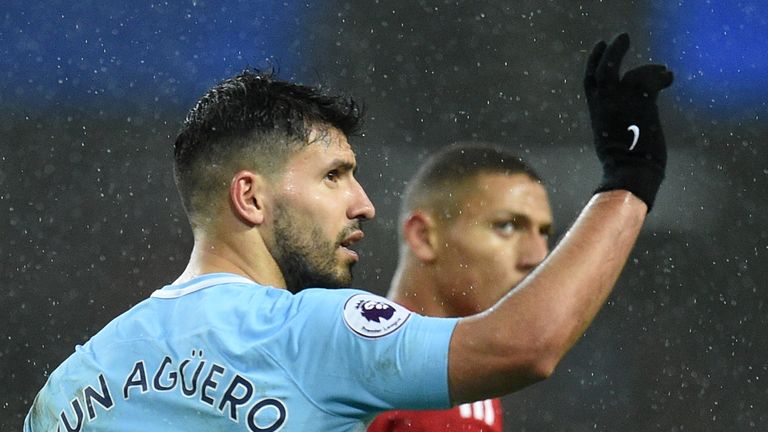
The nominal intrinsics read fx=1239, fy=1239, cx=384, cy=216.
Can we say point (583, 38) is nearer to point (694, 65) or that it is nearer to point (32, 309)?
point (694, 65)

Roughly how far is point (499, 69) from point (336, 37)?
0.76 meters

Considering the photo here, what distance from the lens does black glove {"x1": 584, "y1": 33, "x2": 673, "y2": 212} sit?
4.99 ft

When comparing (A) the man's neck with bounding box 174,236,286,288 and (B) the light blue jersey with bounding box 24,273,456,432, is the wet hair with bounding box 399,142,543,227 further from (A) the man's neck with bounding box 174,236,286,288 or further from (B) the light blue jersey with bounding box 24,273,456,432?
(B) the light blue jersey with bounding box 24,273,456,432

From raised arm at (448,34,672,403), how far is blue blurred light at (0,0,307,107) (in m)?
3.58

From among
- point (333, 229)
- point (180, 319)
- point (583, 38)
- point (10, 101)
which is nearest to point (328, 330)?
point (180, 319)

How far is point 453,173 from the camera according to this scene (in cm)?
298

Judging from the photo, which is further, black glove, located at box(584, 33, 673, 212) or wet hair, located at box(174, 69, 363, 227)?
wet hair, located at box(174, 69, 363, 227)

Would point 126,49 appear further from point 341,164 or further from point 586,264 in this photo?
point 586,264

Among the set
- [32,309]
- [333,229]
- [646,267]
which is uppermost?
[646,267]

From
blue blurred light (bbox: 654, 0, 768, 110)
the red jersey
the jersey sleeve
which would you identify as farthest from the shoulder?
blue blurred light (bbox: 654, 0, 768, 110)

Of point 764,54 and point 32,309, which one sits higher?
point 764,54

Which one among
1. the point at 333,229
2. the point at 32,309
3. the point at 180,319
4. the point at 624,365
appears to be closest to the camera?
the point at 180,319

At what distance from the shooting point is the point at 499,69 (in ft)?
17.9

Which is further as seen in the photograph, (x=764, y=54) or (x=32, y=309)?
(x=764, y=54)
